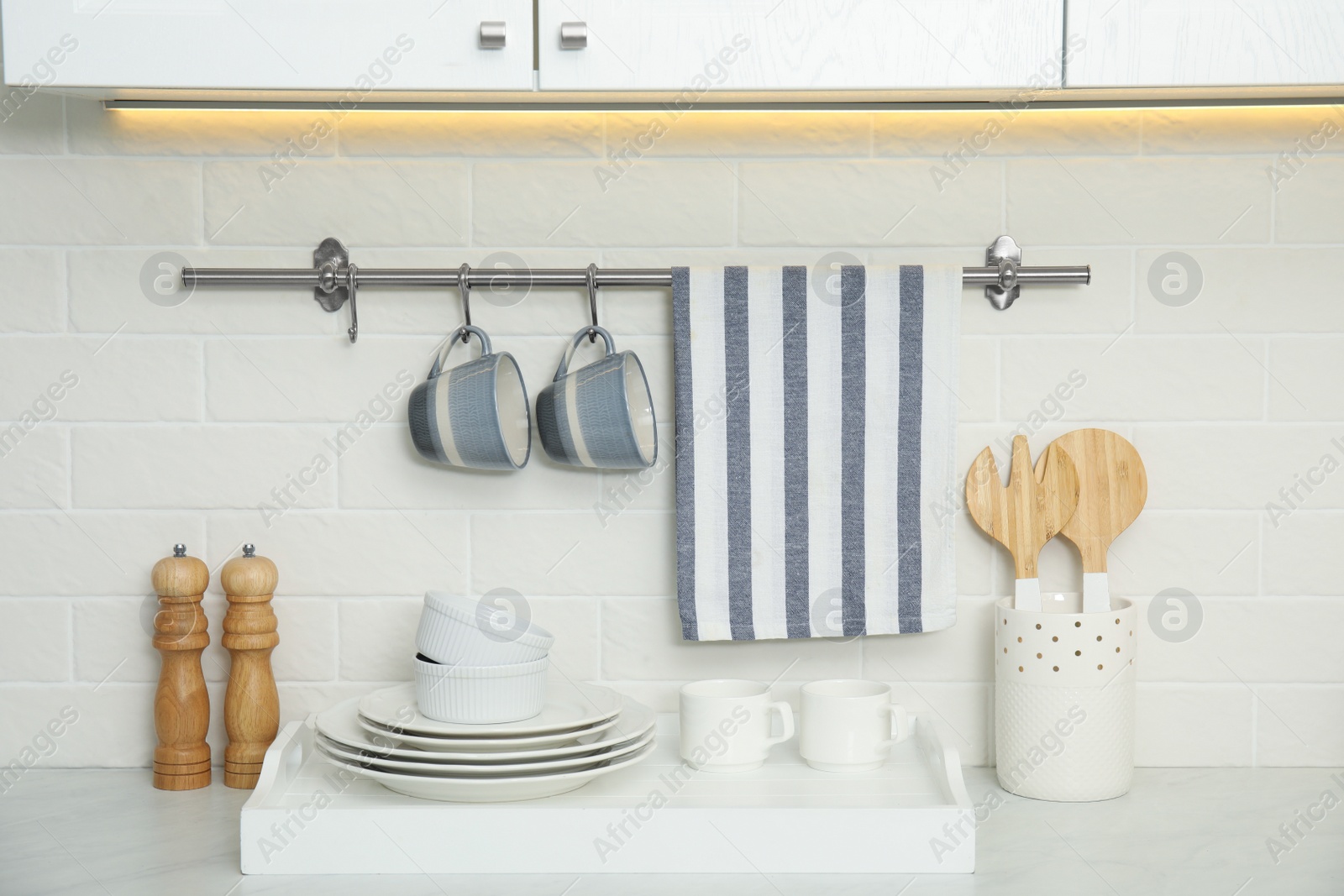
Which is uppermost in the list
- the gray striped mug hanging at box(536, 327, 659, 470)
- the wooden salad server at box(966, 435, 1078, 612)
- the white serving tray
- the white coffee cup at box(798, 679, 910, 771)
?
the gray striped mug hanging at box(536, 327, 659, 470)

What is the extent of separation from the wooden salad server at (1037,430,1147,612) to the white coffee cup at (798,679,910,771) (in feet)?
0.83

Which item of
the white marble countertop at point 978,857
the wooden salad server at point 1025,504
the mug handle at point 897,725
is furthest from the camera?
the wooden salad server at point 1025,504

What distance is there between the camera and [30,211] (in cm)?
117

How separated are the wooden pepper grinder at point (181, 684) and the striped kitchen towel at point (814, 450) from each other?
48 centimetres

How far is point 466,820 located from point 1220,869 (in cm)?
62

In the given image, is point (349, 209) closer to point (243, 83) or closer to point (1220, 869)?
point (243, 83)

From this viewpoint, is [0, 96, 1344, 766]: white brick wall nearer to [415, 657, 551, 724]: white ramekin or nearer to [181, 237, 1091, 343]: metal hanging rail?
[181, 237, 1091, 343]: metal hanging rail

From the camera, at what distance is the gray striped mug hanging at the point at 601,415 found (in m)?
1.07

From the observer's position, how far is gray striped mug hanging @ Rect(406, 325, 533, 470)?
1.08 meters

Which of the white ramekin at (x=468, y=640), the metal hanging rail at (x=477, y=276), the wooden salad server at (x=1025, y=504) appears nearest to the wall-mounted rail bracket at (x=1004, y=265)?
the metal hanging rail at (x=477, y=276)

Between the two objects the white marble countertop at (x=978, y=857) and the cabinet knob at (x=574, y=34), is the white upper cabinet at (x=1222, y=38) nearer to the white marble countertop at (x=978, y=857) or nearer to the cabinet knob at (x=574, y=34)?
the cabinet knob at (x=574, y=34)

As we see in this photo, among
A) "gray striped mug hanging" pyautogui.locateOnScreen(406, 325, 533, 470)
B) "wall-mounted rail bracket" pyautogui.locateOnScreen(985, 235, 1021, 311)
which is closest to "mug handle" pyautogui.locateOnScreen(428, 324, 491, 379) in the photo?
"gray striped mug hanging" pyautogui.locateOnScreen(406, 325, 533, 470)

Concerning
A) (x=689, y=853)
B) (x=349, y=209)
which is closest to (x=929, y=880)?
(x=689, y=853)

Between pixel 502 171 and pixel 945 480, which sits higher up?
pixel 502 171
